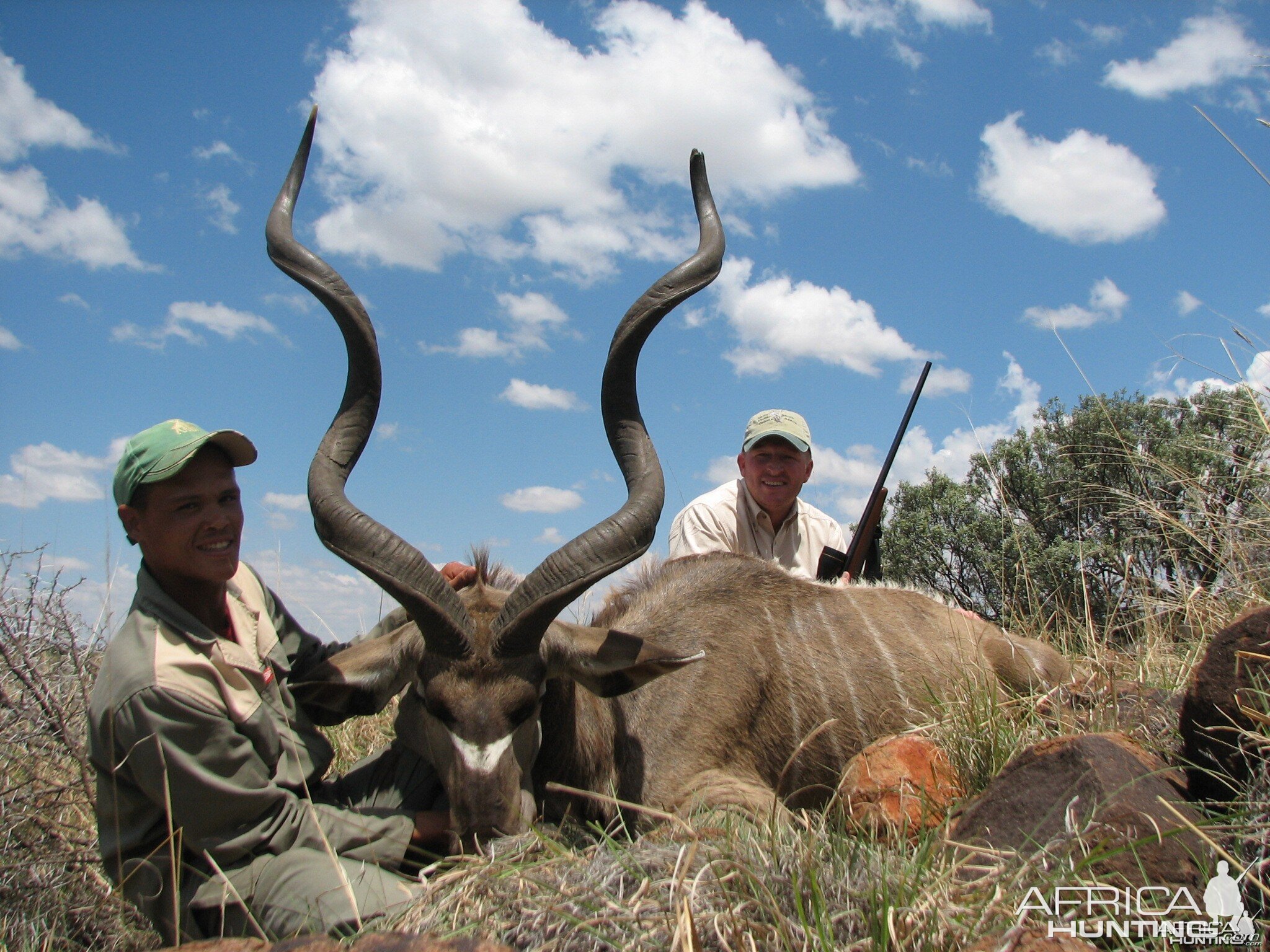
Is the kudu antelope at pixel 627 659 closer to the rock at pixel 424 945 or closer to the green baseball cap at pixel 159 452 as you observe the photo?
the green baseball cap at pixel 159 452

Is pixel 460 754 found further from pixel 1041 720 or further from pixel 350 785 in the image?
pixel 1041 720

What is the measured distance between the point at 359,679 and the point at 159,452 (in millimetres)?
1075

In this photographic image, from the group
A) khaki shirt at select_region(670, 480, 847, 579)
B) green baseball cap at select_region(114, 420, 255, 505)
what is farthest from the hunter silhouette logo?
khaki shirt at select_region(670, 480, 847, 579)

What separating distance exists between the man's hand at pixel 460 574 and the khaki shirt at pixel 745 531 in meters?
2.32

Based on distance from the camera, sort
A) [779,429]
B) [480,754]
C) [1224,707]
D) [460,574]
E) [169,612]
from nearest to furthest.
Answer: [1224,707], [169,612], [480,754], [460,574], [779,429]

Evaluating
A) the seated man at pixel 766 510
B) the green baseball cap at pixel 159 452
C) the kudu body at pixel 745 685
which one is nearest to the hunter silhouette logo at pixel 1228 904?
the kudu body at pixel 745 685

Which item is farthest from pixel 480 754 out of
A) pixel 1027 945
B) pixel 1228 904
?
pixel 1228 904

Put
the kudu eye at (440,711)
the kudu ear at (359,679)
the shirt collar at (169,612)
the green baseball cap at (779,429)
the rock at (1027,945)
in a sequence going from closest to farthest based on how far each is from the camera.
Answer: the rock at (1027,945) → the shirt collar at (169,612) → the kudu eye at (440,711) → the kudu ear at (359,679) → the green baseball cap at (779,429)

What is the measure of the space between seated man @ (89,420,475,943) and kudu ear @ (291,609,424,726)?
0.11 m

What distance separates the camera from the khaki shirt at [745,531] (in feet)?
21.1

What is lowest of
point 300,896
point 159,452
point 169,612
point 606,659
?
point 300,896
